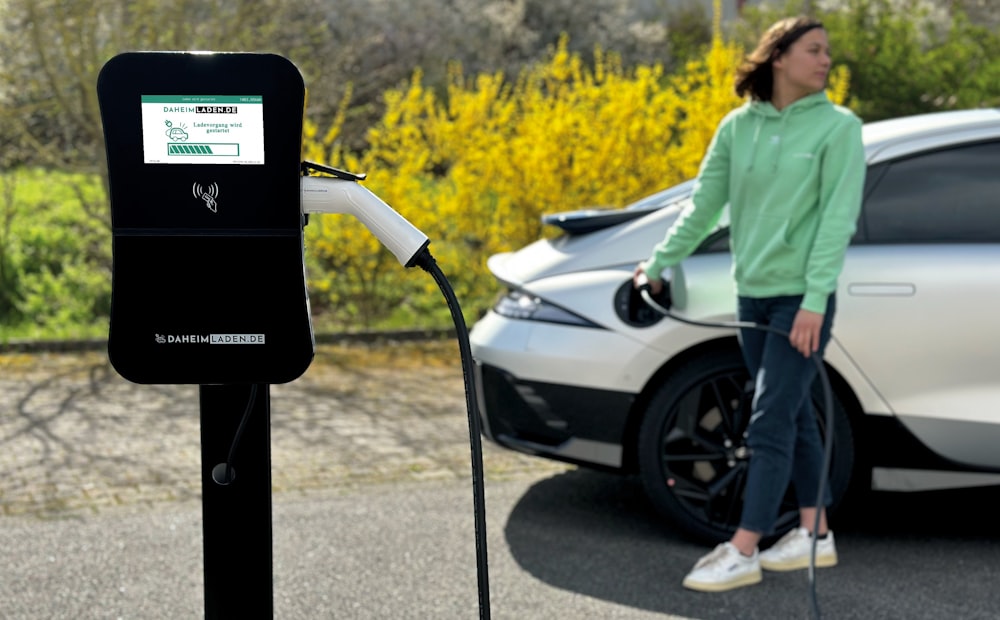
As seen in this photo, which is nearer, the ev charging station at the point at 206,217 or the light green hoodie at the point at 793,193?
the ev charging station at the point at 206,217

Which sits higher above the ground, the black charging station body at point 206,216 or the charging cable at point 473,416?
the black charging station body at point 206,216

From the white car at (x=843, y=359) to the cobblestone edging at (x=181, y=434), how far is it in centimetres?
119

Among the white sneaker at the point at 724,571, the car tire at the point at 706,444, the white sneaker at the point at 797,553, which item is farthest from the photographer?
the car tire at the point at 706,444

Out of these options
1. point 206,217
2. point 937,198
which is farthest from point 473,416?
point 937,198

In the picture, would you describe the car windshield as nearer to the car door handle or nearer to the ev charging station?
the car door handle

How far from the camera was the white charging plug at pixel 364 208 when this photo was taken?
8.21 feet

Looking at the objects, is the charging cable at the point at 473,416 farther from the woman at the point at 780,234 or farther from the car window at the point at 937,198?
the car window at the point at 937,198

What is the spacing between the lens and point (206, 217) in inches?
96.0

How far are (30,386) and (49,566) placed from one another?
11.0ft

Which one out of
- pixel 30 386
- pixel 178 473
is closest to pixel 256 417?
pixel 178 473

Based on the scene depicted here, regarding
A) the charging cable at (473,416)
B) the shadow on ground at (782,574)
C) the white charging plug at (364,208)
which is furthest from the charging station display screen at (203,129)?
the shadow on ground at (782,574)

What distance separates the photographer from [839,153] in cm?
431

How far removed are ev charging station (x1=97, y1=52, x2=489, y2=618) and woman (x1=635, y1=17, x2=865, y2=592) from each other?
2.26 meters

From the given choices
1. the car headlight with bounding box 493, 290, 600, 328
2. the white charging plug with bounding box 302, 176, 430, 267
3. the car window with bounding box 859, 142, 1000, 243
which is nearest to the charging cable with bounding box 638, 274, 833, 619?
the car headlight with bounding box 493, 290, 600, 328
